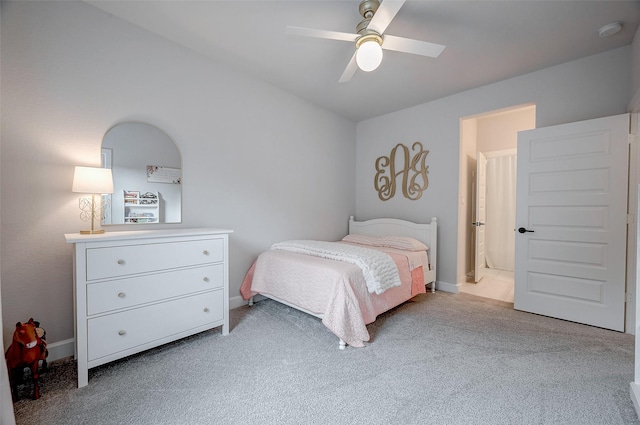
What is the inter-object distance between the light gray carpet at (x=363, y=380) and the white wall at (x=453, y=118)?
1573mm

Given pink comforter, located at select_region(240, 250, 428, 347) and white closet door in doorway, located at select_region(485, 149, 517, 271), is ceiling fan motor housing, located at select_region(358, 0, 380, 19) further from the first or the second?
white closet door in doorway, located at select_region(485, 149, 517, 271)

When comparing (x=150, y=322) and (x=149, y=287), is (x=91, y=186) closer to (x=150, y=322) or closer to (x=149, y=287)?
(x=149, y=287)

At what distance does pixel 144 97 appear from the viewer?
7.73 ft

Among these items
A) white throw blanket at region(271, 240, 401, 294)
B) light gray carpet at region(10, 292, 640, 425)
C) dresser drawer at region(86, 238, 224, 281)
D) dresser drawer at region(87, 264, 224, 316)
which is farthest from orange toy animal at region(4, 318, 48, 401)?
white throw blanket at region(271, 240, 401, 294)

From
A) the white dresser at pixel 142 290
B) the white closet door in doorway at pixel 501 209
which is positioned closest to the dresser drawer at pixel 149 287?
the white dresser at pixel 142 290

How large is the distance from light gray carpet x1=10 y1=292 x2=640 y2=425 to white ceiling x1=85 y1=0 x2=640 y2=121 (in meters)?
2.59

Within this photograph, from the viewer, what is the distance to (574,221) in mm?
2652

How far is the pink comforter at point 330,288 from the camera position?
213cm

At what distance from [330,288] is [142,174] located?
6.26 ft

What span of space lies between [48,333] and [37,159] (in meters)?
1.25

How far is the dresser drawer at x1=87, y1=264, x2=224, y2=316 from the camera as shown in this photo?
1.73 m

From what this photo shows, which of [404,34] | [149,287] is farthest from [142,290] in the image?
[404,34]

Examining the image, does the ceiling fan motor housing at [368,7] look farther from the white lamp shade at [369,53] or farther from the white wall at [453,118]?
the white wall at [453,118]

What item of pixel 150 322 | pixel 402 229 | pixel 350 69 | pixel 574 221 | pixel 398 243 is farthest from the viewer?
pixel 402 229
